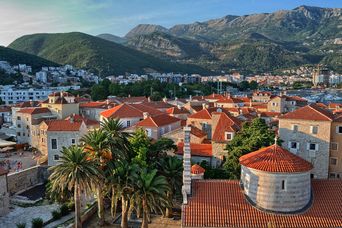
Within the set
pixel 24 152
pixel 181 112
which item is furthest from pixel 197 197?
pixel 24 152

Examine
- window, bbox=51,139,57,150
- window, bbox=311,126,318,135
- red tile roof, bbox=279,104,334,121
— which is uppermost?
red tile roof, bbox=279,104,334,121

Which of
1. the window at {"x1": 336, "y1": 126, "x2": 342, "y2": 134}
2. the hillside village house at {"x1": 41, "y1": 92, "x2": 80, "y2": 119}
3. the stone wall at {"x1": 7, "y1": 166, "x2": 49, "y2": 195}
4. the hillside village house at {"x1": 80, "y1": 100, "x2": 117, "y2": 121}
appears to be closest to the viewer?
the window at {"x1": 336, "y1": 126, "x2": 342, "y2": 134}

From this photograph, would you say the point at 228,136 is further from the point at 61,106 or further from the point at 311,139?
the point at 61,106

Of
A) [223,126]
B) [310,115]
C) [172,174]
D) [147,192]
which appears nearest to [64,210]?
[172,174]

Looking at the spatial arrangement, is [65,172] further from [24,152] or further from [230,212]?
[24,152]

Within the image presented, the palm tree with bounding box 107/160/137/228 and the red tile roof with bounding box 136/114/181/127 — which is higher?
the red tile roof with bounding box 136/114/181/127

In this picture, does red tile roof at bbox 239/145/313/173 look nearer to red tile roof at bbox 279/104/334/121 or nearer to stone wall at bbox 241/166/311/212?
stone wall at bbox 241/166/311/212

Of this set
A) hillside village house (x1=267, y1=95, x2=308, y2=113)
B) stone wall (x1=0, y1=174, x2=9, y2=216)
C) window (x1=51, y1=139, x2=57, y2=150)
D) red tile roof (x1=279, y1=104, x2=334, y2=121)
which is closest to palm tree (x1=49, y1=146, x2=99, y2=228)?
stone wall (x1=0, y1=174, x2=9, y2=216)

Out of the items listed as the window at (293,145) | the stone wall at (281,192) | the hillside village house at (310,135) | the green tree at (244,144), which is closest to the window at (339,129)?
the hillside village house at (310,135)
